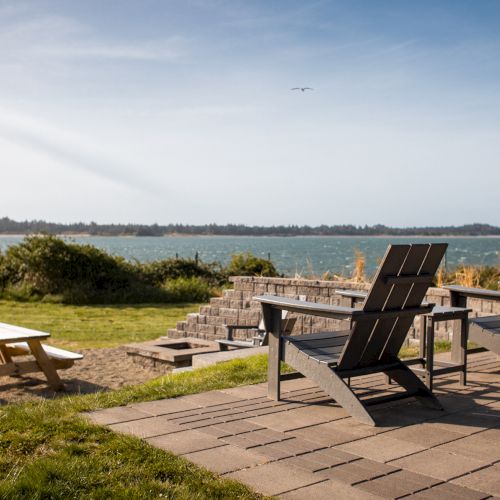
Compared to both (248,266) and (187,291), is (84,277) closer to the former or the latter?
(187,291)

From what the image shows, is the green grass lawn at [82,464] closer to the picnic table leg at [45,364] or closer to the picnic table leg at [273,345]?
the picnic table leg at [273,345]

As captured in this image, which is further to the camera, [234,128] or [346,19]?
[234,128]

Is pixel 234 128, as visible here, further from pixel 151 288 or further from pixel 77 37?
pixel 151 288

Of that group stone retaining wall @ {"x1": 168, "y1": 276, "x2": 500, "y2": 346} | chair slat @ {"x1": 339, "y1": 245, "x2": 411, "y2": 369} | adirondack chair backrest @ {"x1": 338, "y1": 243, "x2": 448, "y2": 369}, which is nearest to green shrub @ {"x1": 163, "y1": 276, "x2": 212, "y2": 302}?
stone retaining wall @ {"x1": 168, "y1": 276, "x2": 500, "y2": 346}

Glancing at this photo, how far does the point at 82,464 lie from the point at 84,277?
15528mm

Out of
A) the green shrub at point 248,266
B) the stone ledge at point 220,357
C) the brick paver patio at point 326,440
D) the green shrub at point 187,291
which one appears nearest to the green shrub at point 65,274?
the green shrub at point 187,291

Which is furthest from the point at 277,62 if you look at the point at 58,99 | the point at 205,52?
the point at 58,99

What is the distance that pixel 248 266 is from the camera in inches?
724

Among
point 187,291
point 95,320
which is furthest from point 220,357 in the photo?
point 187,291

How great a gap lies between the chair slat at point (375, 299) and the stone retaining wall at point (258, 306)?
4.02 meters

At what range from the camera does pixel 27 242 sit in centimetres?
1834

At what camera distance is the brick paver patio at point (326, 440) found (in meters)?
3.00

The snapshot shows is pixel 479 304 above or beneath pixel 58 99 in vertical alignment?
beneath

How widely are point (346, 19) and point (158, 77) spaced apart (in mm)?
4459
